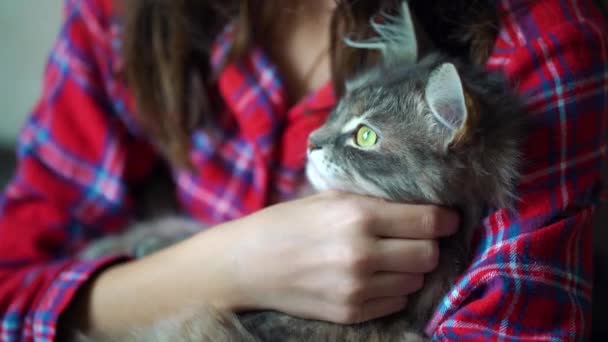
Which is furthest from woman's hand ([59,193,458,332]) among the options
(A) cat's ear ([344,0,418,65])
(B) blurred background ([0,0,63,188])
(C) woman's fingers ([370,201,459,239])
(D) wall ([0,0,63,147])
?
(D) wall ([0,0,63,147])

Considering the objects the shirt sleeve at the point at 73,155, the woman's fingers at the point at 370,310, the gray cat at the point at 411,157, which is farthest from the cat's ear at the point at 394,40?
the shirt sleeve at the point at 73,155

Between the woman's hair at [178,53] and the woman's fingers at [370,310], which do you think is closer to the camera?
the woman's fingers at [370,310]

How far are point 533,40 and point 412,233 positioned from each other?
31cm

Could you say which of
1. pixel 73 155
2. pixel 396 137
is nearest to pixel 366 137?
pixel 396 137

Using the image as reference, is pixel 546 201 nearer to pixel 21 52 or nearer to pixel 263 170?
pixel 263 170

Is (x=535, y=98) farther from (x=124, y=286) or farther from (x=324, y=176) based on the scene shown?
(x=124, y=286)

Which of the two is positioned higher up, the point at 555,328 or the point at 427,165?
the point at 427,165

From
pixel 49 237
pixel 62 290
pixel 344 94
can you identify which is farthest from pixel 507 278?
pixel 49 237

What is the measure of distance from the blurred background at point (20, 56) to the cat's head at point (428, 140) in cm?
118

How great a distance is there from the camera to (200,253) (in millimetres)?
801

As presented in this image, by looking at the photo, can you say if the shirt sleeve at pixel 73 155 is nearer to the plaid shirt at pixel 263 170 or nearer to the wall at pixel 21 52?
the plaid shirt at pixel 263 170

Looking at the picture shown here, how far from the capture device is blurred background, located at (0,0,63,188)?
5.03 ft

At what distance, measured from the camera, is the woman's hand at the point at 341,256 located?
0.68 m

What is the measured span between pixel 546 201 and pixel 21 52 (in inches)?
60.9
